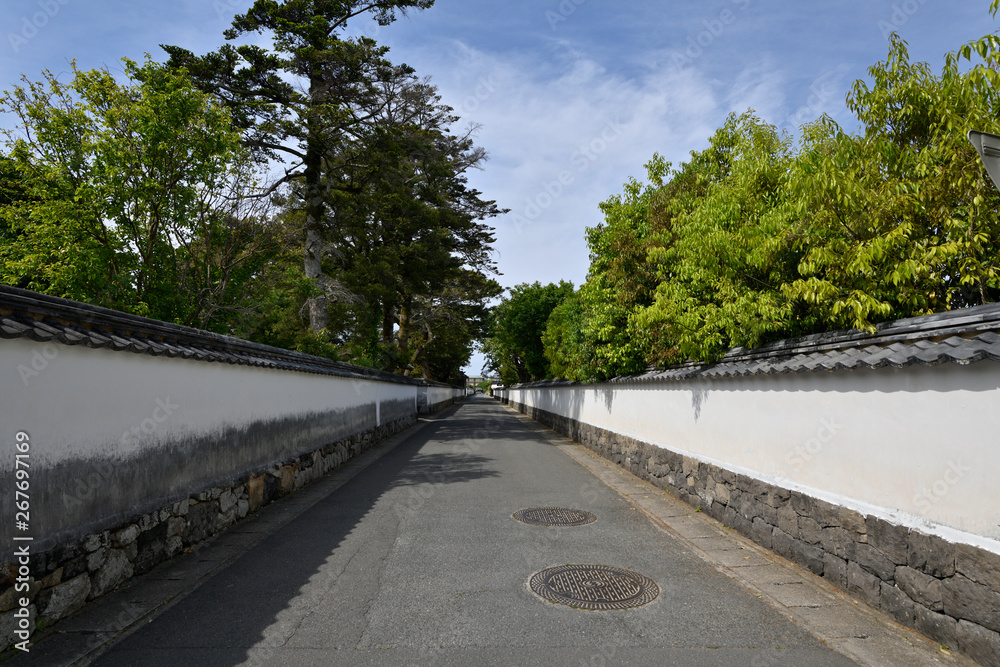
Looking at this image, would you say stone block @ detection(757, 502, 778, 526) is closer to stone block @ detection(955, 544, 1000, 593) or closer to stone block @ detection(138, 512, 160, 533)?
stone block @ detection(955, 544, 1000, 593)

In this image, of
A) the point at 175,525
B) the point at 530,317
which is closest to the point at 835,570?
the point at 175,525

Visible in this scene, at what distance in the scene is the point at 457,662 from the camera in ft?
11.6

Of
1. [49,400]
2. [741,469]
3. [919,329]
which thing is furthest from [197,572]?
[919,329]

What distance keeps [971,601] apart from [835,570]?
4.51ft

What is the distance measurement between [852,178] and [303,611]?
6395mm

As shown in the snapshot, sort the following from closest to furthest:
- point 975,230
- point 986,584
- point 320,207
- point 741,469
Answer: point 986,584
point 975,230
point 741,469
point 320,207

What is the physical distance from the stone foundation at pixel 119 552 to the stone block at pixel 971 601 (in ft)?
21.3

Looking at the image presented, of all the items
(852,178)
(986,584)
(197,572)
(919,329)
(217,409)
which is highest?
(852,178)

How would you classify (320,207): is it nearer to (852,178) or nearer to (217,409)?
(217,409)

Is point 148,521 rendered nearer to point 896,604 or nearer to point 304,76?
point 896,604

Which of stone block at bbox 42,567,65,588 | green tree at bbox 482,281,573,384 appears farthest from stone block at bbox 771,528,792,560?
green tree at bbox 482,281,573,384
